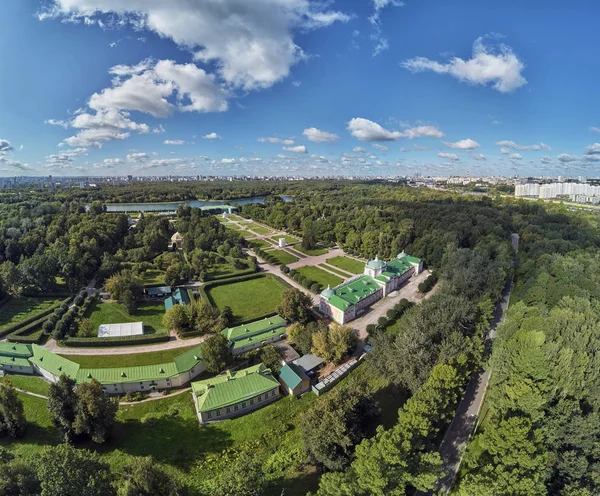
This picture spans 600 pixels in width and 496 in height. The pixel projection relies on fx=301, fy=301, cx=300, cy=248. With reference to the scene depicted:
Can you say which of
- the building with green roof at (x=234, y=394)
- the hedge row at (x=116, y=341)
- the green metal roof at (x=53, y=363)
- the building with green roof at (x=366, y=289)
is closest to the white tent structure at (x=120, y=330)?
the hedge row at (x=116, y=341)

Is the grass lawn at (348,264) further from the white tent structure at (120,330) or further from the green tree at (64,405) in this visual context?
the green tree at (64,405)

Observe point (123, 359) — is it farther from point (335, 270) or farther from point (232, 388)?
point (335, 270)

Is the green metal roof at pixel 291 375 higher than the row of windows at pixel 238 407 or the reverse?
higher

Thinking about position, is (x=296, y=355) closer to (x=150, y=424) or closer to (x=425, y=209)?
(x=150, y=424)

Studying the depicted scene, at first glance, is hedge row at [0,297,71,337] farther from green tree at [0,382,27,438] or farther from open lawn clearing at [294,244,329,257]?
open lawn clearing at [294,244,329,257]

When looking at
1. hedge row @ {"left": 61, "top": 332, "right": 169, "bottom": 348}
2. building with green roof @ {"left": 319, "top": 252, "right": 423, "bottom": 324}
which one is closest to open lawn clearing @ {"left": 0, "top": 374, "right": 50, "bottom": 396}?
hedge row @ {"left": 61, "top": 332, "right": 169, "bottom": 348}

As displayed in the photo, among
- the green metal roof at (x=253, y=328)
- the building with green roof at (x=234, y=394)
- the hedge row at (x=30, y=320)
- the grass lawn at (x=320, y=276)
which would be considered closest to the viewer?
the building with green roof at (x=234, y=394)

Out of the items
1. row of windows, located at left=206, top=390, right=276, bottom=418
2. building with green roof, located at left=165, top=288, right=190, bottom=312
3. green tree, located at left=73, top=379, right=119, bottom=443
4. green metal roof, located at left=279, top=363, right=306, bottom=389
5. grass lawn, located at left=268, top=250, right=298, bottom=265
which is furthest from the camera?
grass lawn, located at left=268, top=250, right=298, bottom=265
